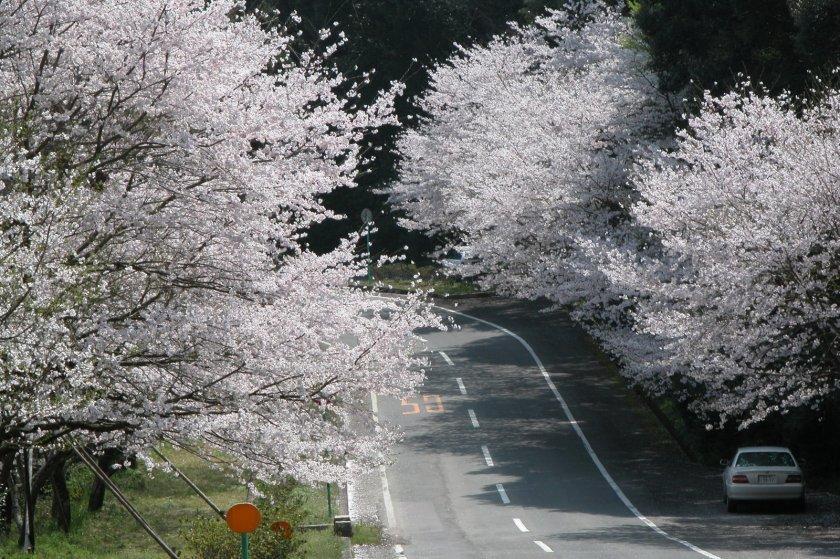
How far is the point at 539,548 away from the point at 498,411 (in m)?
15.6

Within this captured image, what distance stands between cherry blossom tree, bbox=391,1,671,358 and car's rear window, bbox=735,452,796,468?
439 cm

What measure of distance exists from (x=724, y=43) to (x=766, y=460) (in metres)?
12.0

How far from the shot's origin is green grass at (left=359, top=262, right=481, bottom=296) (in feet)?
182

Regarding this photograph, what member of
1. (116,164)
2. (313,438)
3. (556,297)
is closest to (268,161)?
(116,164)

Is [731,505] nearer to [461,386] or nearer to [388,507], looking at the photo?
[388,507]

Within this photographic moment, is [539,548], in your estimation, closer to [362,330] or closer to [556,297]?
[362,330]

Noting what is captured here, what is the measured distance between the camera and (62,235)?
430 inches

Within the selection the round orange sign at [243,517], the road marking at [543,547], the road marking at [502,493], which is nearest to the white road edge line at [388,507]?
the road marking at [543,547]

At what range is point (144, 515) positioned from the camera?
22.3 meters

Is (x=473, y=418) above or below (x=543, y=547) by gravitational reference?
above

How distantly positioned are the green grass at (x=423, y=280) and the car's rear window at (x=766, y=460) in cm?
2963

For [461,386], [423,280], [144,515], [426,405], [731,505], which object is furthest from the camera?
[423,280]

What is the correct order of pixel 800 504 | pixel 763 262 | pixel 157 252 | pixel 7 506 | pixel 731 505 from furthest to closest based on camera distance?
pixel 731 505
pixel 800 504
pixel 763 262
pixel 7 506
pixel 157 252

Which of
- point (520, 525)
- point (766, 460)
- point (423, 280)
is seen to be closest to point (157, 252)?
point (520, 525)
